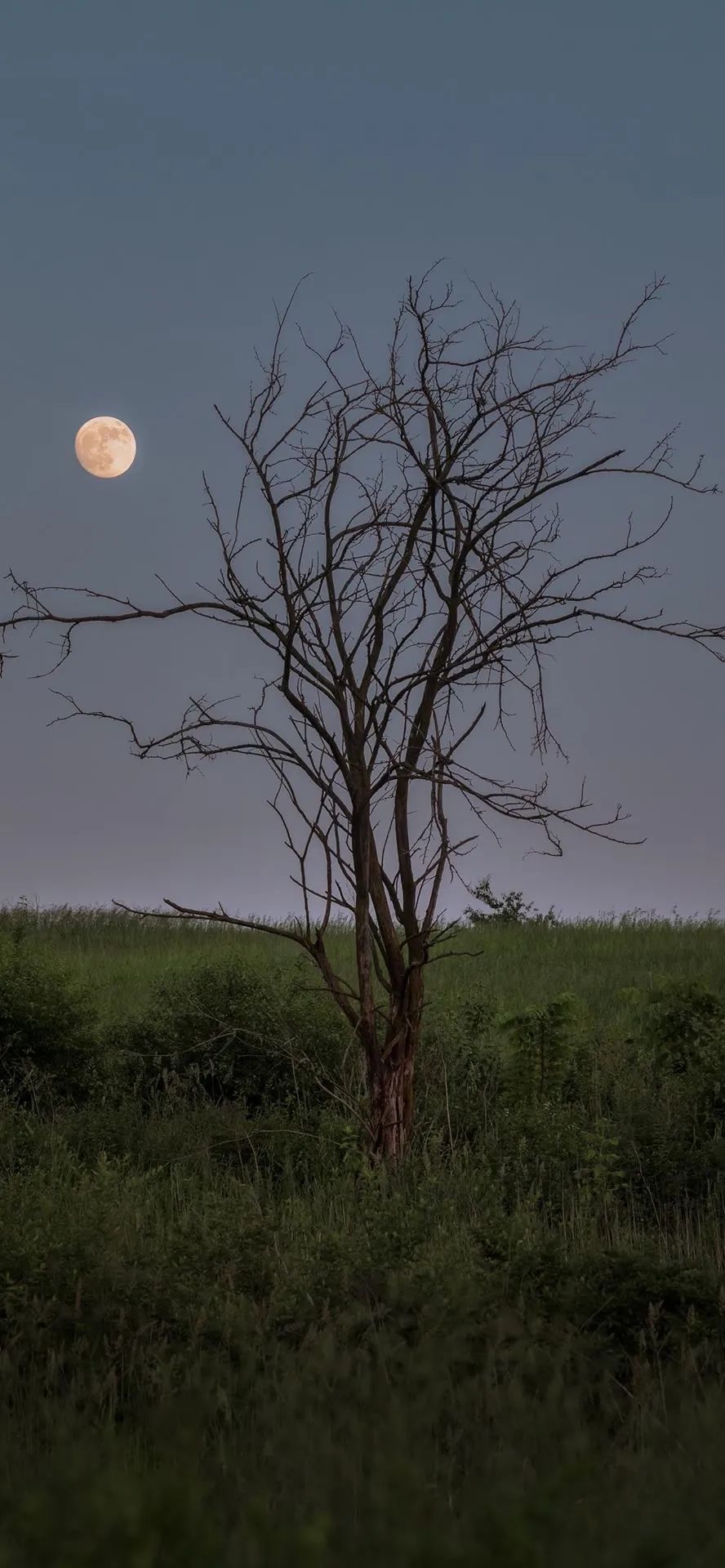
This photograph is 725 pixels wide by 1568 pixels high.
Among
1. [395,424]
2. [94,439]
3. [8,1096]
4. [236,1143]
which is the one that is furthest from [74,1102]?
[395,424]

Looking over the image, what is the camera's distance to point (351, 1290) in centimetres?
539

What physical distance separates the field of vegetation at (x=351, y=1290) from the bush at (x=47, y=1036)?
1.3 inches

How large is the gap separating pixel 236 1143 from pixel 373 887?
323 cm

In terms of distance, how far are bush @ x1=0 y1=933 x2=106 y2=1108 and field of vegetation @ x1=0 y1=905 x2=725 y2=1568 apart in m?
0.03

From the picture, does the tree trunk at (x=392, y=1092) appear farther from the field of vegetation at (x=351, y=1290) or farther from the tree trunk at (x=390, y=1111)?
the field of vegetation at (x=351, y=1290)

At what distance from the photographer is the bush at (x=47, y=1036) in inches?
512

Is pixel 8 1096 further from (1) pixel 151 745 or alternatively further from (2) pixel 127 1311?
(2) pixel 127 1311

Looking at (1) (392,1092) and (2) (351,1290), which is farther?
(1) (392,1092)

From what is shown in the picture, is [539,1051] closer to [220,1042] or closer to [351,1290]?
[220,1042]

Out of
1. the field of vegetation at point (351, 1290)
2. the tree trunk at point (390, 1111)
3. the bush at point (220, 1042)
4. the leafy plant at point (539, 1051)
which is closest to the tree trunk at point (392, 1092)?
the tree trunk at point (390, 1111)

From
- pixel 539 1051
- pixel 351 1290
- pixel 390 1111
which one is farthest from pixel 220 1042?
pixel 351 1290

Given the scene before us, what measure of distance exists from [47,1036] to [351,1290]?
8.36 meters

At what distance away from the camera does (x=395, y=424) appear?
872 cm

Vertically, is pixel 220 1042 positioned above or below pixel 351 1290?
above
